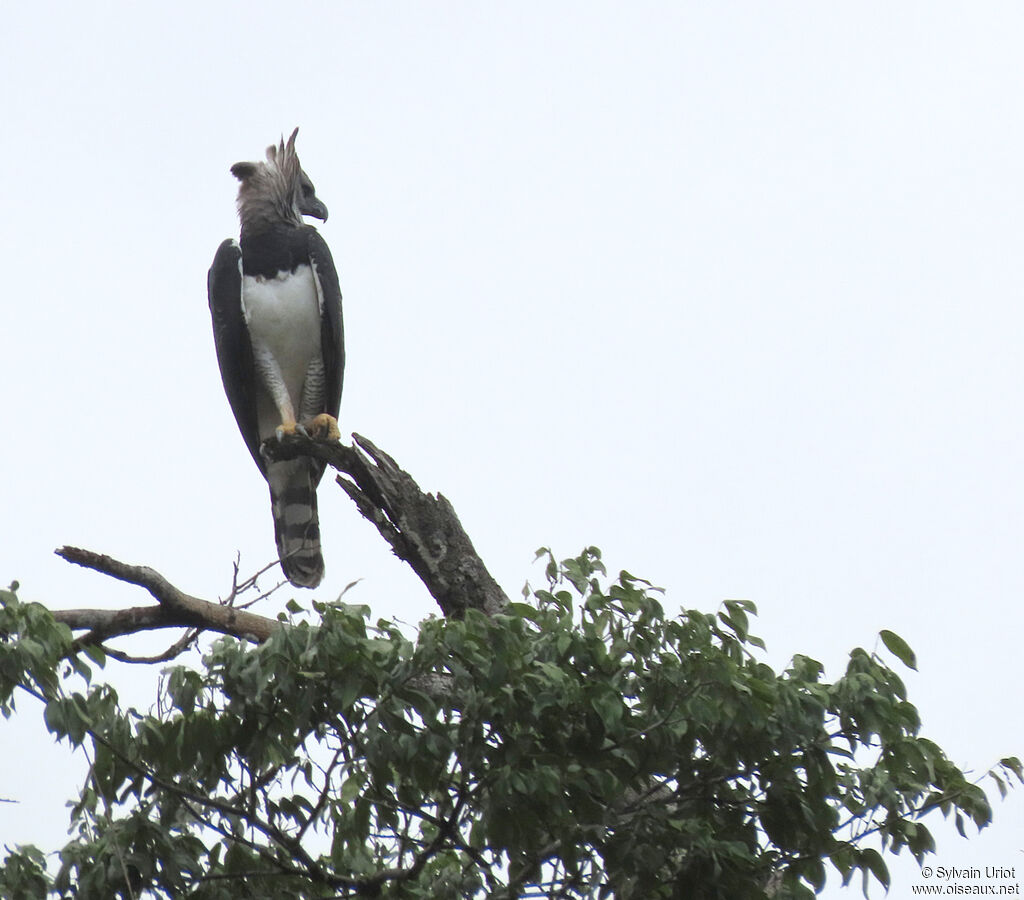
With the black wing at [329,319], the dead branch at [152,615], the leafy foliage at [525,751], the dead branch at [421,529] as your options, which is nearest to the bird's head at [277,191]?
the black wing at [329,319]

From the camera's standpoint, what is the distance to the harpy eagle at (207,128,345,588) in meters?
6.38

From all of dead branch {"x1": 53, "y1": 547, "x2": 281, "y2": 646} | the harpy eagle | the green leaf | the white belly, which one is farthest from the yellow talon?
the green leaf

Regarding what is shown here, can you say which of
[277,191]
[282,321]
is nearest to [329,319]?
[282,321]

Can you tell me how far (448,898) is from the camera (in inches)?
133

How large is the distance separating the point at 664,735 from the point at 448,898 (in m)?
0.72

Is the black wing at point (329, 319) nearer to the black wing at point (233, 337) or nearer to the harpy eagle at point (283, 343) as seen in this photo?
the harpy eagle at point (283, 343)

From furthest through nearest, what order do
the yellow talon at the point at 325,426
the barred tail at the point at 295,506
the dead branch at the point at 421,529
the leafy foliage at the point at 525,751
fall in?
the barred tail at the point at 295,506 < the yellow talon at the point at 325,426 < the dead branch at the point at 421,529 < the leafy foliage at the point at 525,751

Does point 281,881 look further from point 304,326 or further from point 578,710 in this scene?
point 304,326

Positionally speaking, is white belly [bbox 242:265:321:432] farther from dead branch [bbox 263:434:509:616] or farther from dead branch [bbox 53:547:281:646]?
dead branch [bbox 53:547:281:646]

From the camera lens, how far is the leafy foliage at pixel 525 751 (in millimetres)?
2916

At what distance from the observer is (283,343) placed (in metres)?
6.42

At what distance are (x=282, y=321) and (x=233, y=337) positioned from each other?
245 mm

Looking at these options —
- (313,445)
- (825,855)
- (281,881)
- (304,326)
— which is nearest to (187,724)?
(281,881)

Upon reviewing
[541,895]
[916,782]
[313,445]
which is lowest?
[541,895]
